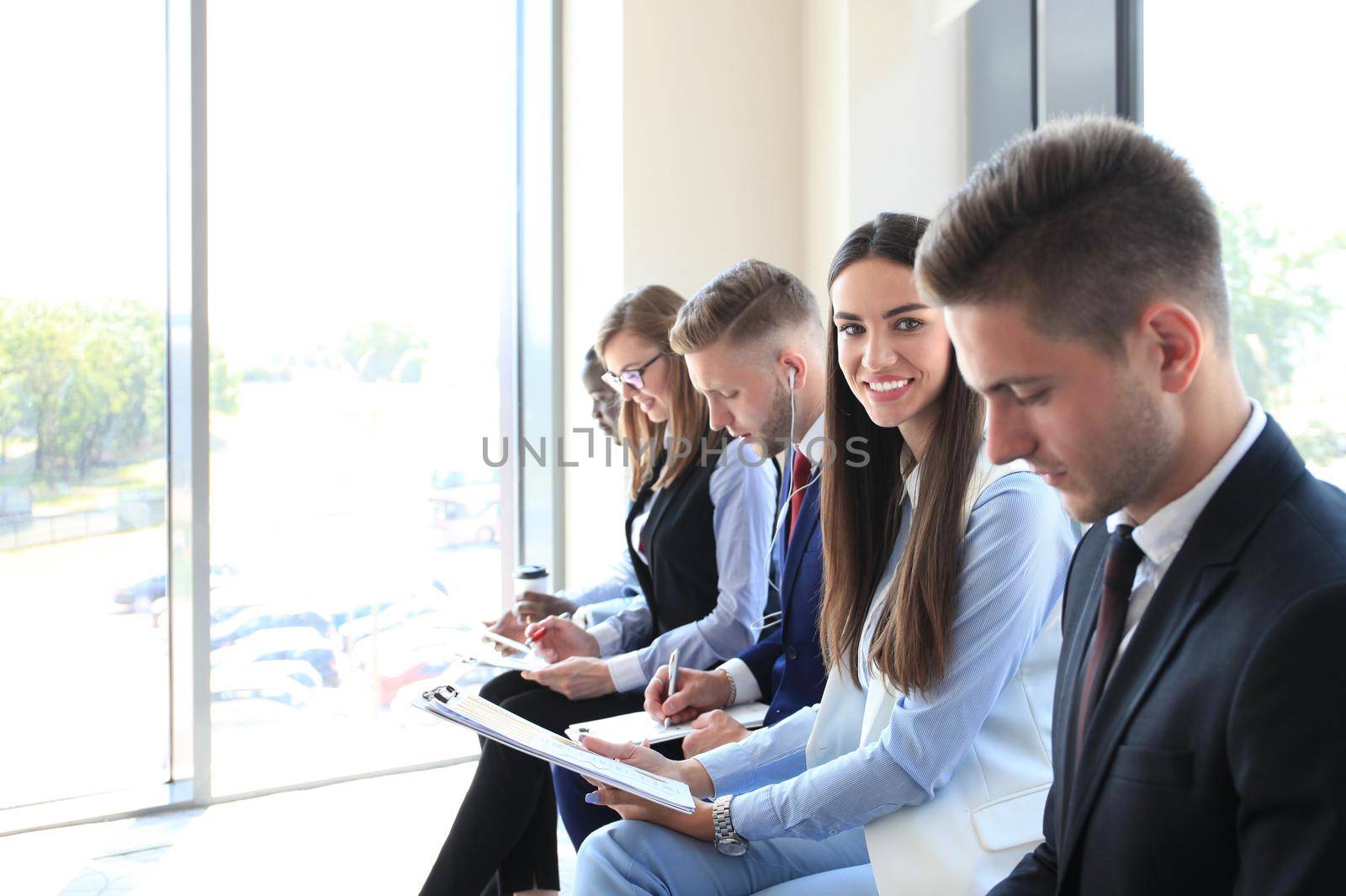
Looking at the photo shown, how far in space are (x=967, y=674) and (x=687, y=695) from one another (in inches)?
28.4

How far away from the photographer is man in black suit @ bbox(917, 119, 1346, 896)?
0.74 metres

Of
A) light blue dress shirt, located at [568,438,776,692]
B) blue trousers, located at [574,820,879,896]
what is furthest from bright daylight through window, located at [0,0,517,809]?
blue trousers, located at [574,820,879,896]

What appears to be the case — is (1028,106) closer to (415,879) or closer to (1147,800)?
(1147,800)

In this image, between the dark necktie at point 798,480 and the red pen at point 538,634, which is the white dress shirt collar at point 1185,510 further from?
the red pen at point 538,634

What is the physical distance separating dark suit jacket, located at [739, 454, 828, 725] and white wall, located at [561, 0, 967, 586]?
1392 millimetres

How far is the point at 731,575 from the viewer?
2.22 m

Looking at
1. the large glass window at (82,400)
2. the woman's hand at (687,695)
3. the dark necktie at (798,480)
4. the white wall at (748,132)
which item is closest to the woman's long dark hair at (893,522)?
the dark necktie at (798,480)

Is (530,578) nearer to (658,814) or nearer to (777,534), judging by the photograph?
(777,534)

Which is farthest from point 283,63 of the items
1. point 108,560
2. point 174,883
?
point 174,883

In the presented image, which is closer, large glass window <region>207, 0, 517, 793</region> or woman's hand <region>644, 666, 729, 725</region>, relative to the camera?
woman's hand <region>644, 666, 729, 725</region>

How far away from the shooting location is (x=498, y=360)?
12.4ft

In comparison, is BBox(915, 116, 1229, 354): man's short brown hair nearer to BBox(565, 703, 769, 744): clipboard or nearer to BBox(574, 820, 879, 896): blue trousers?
BBox(574, 820, 879, 896): blue trousers

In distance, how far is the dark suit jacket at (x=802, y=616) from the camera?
5.77 ft

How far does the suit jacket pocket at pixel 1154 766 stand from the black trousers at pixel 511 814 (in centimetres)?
137
